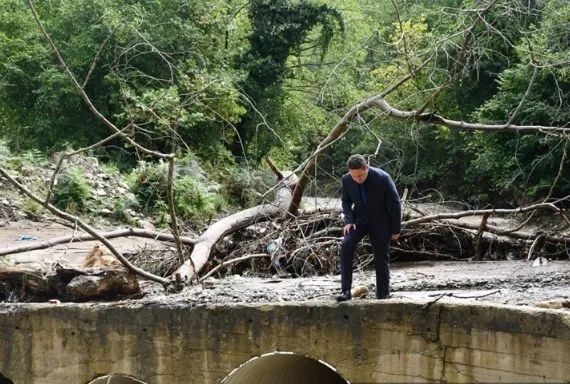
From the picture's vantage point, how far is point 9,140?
2403cm

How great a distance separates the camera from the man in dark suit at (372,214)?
7.45 metres

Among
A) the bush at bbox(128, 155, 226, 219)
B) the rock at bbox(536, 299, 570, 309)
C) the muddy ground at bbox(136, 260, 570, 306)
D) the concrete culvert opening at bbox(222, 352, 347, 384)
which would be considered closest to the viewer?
the rock at bbox(536, 299, 570, 309)

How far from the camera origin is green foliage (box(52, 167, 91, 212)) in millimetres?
18391

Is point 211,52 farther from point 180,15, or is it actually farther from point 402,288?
point 402,288

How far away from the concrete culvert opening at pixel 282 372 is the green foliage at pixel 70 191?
9322mm

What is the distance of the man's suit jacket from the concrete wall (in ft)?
2.39

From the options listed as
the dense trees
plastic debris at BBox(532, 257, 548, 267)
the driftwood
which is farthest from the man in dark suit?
the dense trees

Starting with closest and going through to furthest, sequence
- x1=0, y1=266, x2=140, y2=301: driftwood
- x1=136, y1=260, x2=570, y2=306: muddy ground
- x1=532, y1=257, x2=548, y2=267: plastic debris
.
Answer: x1=136, y1=260, x2=570, y2=306: muddy ground
x1=0, y1=266, x2=140, y2=301: driftwood
x1=532, y1=257, x2=548, y2=267: plastic debris

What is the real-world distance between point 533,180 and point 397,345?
11388 mm

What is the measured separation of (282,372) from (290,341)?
2.38 m

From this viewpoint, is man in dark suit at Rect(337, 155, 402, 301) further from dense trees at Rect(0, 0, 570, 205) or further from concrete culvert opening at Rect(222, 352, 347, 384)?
dense trees at Rect(0, 0, 570, 205)

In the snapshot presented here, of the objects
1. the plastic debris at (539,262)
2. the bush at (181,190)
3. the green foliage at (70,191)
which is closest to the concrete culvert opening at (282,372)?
Answer: the plastic debris at (539,262)

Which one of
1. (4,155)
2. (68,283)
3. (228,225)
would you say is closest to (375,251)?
(68,283)

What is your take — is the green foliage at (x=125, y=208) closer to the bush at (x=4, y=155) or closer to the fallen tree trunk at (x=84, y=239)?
the bush at (x=4, y=155)
